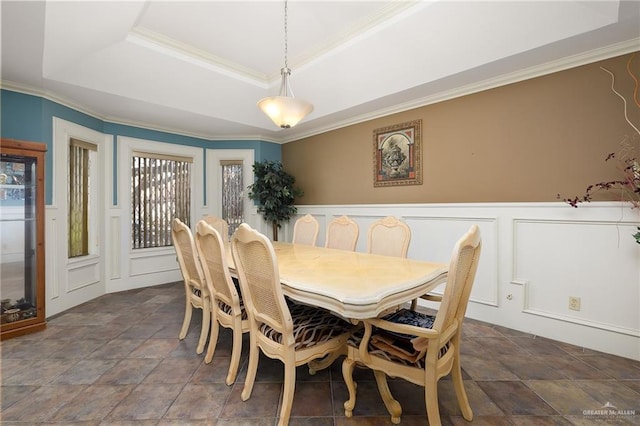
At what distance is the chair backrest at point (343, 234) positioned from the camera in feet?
9.52

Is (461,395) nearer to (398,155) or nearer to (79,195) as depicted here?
(398,155)

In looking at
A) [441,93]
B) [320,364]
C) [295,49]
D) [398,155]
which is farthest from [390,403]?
[295,49]

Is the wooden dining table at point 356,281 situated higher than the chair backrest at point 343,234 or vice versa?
the chair backrest at point 343,234

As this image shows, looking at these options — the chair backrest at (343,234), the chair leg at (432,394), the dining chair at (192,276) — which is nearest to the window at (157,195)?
the dining chair at (192,276)

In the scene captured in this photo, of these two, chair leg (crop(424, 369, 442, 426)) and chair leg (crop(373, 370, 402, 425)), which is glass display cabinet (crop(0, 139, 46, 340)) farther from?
chair leg (crop(424, 369, 442, 426))

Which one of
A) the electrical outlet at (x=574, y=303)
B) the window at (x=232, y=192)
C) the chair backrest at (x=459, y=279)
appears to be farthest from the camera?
the window at (x=232, y=192)

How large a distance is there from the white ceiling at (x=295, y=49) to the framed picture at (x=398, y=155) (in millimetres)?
294

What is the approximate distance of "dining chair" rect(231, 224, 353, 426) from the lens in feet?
4.76

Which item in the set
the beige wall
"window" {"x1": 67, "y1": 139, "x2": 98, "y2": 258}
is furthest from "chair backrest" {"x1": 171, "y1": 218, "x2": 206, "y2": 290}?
the beige wall

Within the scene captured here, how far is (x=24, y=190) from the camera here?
8.78ft

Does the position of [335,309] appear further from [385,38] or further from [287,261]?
[385,38]

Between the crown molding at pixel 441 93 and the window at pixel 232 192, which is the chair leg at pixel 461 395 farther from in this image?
the window at pixel 232 192

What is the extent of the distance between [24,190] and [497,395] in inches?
165

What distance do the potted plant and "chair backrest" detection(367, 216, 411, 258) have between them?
217 centimetres
